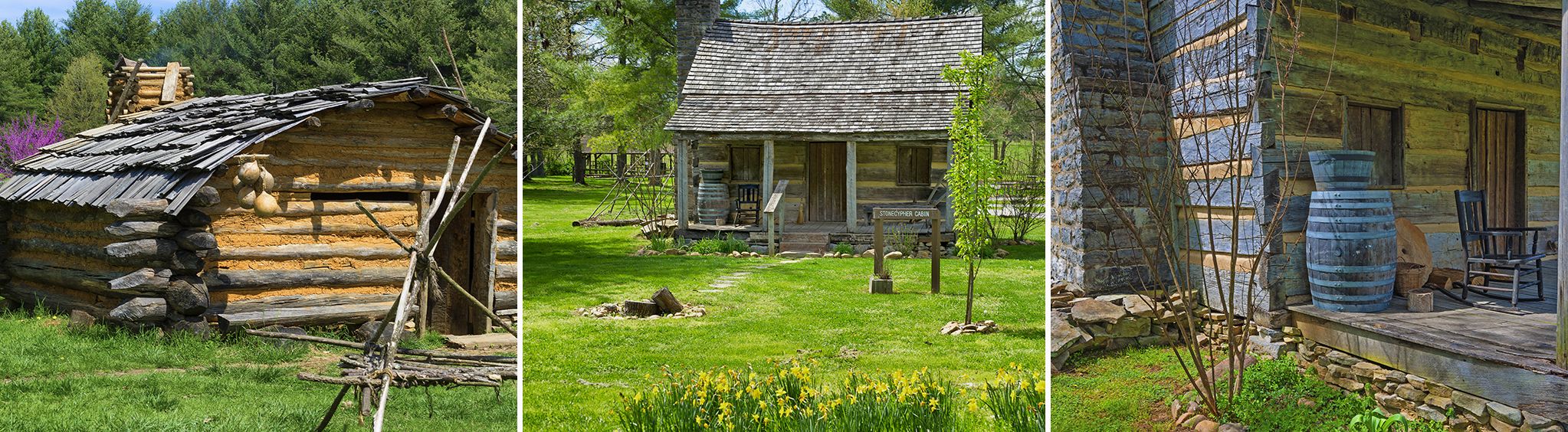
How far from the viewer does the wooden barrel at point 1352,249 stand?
5.11 metres

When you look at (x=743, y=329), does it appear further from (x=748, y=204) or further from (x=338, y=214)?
(x=748, y=204)

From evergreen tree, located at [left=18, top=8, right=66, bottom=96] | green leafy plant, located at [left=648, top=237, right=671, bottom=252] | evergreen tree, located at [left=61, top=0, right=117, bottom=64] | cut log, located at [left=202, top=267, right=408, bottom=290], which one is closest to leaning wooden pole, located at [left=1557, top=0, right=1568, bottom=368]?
green leafy plant, located at [left=648, top=237, right=671, bottom=252]

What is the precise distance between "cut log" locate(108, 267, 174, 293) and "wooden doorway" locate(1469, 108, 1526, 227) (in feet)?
33.4

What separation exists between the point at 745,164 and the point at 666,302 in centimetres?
916

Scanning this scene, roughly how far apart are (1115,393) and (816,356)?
5.49 feet

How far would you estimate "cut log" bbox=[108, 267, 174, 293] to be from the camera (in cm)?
845

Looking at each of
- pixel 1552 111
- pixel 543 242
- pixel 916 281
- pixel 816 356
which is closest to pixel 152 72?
pixel 543 242

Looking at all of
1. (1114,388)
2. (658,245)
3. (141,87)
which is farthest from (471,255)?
(141,87)

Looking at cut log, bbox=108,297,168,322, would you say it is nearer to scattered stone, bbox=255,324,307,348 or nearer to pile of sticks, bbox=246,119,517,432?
scattered stone, bbox=255,324,307,348

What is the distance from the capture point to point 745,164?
1451 centimetres

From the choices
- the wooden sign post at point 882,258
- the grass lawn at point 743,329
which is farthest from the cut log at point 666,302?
the wooden sign post at point 882,258

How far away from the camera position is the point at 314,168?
8867 mm

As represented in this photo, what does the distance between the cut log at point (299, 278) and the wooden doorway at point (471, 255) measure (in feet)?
2.73

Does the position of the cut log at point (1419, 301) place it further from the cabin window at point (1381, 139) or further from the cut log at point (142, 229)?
the cut log at point (142, 229)
